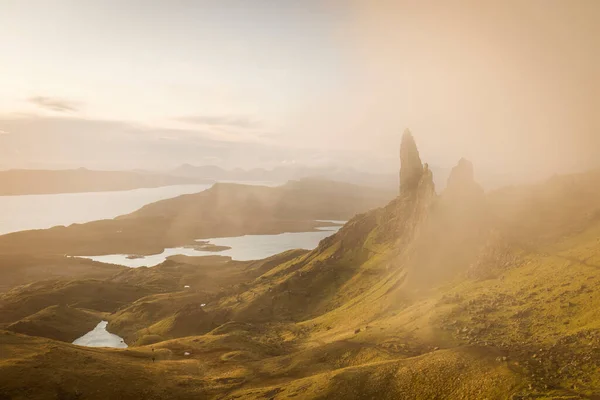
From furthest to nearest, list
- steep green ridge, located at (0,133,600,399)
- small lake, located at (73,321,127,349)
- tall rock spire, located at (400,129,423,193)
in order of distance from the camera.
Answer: tall rock spire, located at (400,129,423,193)
small lake, located at (73,321,127,349)
steep green ridge, located at (0,133,600,399)

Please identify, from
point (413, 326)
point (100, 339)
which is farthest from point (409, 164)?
point (100, 339)

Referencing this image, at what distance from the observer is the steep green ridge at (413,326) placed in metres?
61.1

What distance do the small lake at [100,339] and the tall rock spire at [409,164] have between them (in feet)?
439

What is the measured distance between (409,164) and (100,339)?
494 ft

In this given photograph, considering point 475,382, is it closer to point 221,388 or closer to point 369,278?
point 221,388

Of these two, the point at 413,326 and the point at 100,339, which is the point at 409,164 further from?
the point at 100,339

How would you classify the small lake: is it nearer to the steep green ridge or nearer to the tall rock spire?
the steep green ridge

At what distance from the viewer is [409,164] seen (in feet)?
582

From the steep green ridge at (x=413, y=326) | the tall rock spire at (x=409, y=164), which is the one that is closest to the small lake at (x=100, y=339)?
the steep green ridge at (x=413, y=326)

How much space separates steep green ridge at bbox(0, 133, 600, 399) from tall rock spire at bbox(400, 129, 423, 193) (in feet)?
43.2

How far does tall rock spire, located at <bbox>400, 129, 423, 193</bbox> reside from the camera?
173m

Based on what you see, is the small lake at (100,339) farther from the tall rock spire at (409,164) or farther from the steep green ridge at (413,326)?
the tall rock spire at (409,164)

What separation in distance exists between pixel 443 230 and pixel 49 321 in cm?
15515

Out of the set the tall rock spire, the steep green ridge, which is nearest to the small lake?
the steep green ridge
